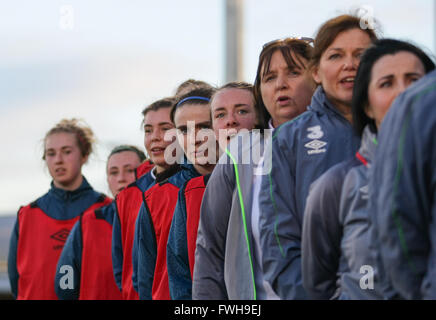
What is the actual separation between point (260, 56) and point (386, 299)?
4.58 ft

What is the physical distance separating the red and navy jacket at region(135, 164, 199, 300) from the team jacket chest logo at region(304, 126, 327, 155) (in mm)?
1444

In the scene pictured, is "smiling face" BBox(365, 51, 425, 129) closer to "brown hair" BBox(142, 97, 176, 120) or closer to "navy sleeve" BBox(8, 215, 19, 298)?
"brown hair" BBox(142, 97, 176, 120)

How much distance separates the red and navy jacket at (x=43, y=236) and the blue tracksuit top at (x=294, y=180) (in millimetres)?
3081

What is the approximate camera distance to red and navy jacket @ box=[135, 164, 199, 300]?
13.6ft

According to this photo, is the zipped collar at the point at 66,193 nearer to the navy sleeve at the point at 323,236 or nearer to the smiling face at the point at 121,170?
the smiling face at the point at 121,170

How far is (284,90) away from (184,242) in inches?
40.1

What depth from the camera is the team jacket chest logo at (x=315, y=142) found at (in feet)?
9.04

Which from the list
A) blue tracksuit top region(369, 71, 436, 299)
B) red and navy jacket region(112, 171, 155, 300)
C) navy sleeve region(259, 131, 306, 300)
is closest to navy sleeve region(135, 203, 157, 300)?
red and navy jacket region(112, 171, 155, 300)

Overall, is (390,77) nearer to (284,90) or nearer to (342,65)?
(342,65)

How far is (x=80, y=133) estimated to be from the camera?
20.1 ft

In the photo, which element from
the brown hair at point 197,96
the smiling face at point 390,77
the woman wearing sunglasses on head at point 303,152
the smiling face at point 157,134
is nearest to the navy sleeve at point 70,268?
the smiling face at point 157,134

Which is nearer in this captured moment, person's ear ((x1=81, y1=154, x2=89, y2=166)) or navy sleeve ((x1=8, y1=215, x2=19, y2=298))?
navy sleeve ((x1=8, y1=215, x2=19, y2=298))

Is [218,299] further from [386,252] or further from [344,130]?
[386,252]
